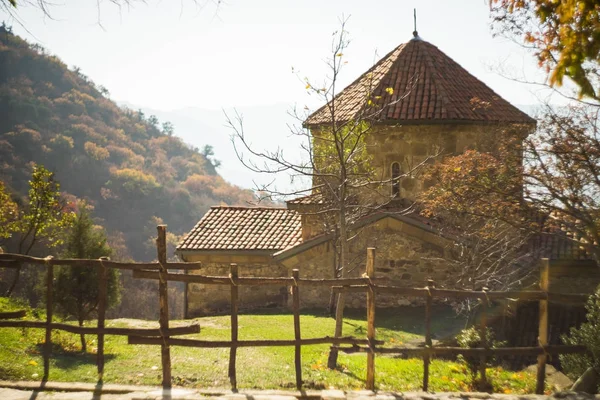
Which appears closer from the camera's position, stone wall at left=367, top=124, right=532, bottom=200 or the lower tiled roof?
stone wall at left=367, top=124, right=532, bottom=200

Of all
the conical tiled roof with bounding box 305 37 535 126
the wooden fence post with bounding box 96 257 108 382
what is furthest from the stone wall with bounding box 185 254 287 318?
the wooden fence post with bounding box 96 257 108 382

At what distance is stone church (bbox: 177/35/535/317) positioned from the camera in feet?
55.6

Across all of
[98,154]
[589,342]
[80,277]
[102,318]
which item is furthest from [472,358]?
[98,154]

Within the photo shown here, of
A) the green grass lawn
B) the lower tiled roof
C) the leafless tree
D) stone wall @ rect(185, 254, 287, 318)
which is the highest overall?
the leafless tree

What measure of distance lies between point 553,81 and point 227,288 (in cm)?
1602

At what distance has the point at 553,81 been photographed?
5.35 metres

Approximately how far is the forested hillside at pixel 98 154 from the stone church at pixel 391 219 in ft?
116

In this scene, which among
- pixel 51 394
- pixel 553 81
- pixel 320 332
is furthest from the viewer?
pixel 320 332

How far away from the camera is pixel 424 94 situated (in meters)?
18.4

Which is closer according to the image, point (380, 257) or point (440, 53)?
point (380, 257)

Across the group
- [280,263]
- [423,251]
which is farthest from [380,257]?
[280,263]

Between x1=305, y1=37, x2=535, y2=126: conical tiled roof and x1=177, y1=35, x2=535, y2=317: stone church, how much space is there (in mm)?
33

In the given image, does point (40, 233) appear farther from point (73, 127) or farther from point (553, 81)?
point (73, 127)

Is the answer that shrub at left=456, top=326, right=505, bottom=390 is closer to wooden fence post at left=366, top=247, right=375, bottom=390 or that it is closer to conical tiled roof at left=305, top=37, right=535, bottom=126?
wooden fence post at left=366, top=247, right=375, bottom=390
